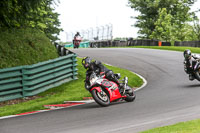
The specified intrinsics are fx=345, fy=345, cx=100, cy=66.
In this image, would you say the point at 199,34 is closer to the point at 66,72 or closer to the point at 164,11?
the point at 164,11

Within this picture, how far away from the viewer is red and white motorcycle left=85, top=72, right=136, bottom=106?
9.80 metres

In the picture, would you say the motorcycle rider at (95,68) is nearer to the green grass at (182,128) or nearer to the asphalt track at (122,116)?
the asphalt track at (122,116)

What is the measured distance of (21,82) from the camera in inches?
554

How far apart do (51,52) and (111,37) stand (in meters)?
30.3

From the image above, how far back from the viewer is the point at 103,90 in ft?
33.0

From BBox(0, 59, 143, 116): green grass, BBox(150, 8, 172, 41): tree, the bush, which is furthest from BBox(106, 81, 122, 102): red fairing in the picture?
BBox(150, 8, 172, 41): tree

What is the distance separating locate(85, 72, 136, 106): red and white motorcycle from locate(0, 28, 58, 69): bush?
6213 millimetres

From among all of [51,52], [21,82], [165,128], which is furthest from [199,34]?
[165,128]

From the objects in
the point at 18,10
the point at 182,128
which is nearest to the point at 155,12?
the point at 18,10

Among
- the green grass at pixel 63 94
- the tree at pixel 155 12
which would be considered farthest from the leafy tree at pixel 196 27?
the green grass at pixel 63 94

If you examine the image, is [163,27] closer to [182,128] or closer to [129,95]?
[129,95]

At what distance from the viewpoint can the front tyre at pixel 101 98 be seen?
32.2 ft

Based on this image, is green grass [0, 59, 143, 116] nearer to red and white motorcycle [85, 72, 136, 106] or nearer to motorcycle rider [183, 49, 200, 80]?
red and white motorcycle [85, 72, 136, 106]

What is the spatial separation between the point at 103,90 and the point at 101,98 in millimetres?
240
